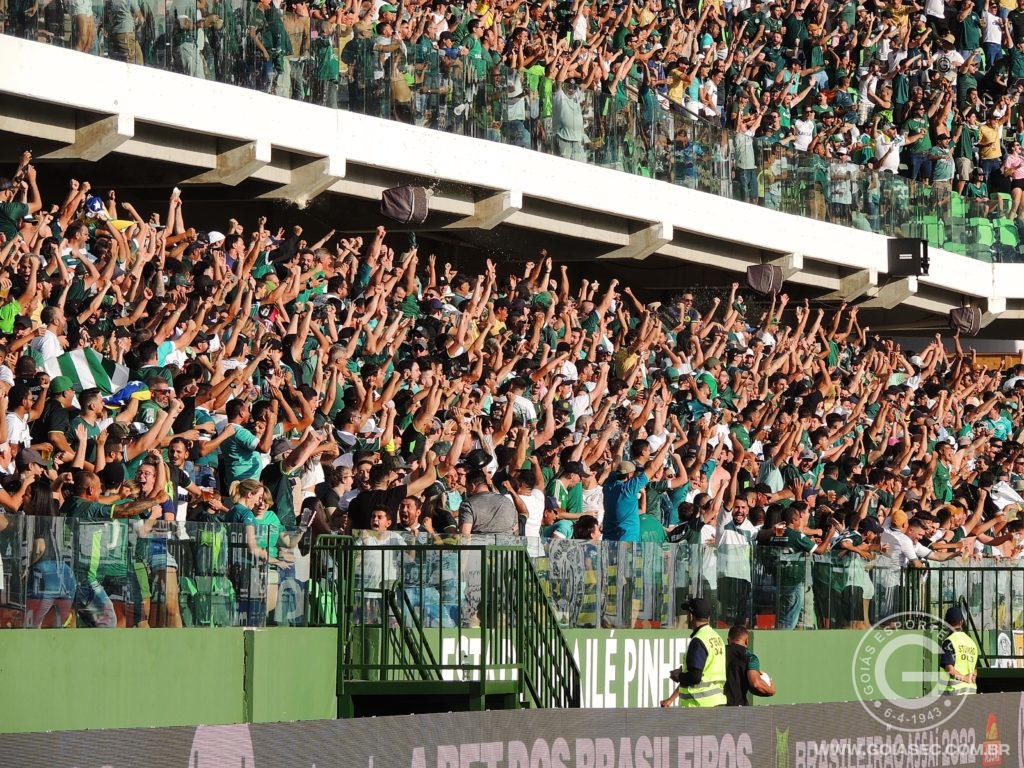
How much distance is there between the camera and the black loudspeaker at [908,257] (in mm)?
26766

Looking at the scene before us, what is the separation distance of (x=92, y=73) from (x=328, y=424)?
4328 mm

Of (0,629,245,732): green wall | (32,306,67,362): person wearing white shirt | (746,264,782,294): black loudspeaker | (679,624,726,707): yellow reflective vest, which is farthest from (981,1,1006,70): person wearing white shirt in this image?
(0,629,245,732): green wall

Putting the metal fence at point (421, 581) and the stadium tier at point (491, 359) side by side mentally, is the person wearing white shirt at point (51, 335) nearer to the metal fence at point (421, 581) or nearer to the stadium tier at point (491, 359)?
the stadium tier at point (491, 359)

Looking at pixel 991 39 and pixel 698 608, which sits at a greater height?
pixel 991 39

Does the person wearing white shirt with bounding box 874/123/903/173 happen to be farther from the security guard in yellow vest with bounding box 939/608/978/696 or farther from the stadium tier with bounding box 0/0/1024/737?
the security guard in yellow vest with bounding box 939/608/978/696

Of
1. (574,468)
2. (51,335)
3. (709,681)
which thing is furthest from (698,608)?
(51,335)

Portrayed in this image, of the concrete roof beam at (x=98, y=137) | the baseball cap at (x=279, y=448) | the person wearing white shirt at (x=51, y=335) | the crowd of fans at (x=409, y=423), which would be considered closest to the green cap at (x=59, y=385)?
the crowd of fans at (x=409, y=423)

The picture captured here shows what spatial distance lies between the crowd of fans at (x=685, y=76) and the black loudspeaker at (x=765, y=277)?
0.81 metres

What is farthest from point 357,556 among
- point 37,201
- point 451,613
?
point 37,201

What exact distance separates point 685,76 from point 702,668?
13878mm

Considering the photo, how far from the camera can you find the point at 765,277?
1004 inches

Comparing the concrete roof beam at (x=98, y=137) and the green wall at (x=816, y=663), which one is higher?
the concrete roof beam at (x=98, y=137)

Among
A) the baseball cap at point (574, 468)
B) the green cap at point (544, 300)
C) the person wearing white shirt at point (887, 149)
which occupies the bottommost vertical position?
the baseball cap at point (574, 468)

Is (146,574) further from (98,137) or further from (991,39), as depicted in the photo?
(991,39)
